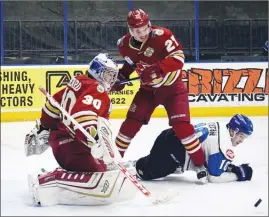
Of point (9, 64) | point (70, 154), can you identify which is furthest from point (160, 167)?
point (9, 64)

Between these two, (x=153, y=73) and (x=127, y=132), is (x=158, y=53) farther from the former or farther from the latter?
(x=127, y=132)

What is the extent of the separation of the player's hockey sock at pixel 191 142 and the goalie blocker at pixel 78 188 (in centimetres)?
60

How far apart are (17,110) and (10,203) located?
367cm

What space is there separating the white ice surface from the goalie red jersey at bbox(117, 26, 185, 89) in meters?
0.58

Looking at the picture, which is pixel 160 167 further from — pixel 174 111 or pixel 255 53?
pixel 255 53

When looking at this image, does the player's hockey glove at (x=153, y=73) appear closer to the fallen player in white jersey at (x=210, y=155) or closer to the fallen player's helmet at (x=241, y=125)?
the fallen player in white jersey at (x=210, y=155)

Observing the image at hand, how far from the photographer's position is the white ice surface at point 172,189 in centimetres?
294

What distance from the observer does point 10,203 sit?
3109mm

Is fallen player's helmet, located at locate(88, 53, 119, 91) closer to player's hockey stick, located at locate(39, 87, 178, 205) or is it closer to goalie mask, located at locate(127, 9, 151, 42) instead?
player's hockey stick, located at locate(39, 87, 178, 205)

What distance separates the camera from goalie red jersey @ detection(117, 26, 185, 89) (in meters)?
3.61

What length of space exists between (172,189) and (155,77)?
601mm

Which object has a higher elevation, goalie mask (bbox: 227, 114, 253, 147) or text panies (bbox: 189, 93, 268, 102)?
goalie mask (bbox: 227, 114, 253, 147)

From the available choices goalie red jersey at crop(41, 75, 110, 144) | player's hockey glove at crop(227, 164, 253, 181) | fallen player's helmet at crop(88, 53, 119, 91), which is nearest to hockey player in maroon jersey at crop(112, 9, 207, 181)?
player's hockey glove at crop(227, 164, 253, 181)

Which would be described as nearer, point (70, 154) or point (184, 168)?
point (70, 154)
